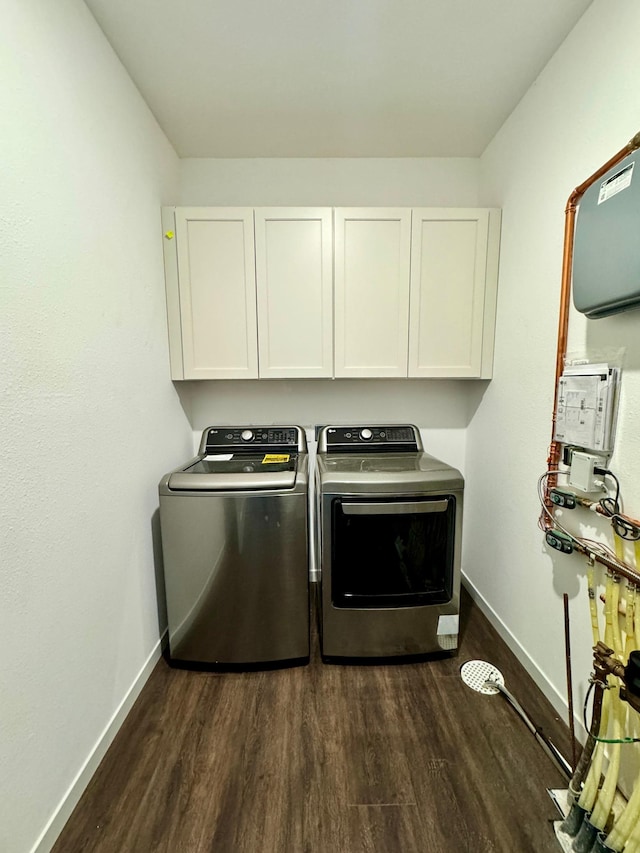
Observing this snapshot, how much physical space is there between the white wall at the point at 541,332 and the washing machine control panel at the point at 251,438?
111 cm

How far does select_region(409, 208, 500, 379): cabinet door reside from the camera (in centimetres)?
164

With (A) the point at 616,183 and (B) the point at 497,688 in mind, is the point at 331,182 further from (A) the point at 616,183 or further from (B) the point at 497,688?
(B) the point at 497,688

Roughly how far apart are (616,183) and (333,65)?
46.0 inches

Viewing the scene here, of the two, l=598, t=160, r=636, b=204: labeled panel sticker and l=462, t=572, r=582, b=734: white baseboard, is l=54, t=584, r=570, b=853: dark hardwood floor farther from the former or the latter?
l=598, t=160, r=636, b=204: labeled panel sticker

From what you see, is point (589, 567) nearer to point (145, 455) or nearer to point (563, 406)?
point (563, 406)

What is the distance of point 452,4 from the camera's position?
1.09 metres

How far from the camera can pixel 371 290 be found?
1.69m

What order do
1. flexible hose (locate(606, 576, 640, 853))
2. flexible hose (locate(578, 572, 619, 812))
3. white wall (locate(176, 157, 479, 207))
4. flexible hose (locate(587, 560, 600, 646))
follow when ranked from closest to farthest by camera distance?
flexible hose (locate(606, 576, 640, 853)), flexible hose (locate(578, 572, 619, 812)), flexible hose (locate(587, 560, 600, 646)), white wall (locate(176, 157, 479, 207))

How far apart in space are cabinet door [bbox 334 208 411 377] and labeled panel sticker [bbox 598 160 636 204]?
83 cm

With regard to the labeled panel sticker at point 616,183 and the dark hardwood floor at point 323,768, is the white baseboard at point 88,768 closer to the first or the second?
the dark hardwood floor at point 323,768

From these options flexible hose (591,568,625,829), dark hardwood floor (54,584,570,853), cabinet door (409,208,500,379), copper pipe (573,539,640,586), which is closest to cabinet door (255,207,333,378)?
cabinet door (409,208,500,379)

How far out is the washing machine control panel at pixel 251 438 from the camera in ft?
6.12

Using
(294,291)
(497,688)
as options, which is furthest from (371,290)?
(497,688)

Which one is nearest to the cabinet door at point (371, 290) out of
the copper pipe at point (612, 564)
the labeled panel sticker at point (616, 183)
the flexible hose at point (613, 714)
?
the labeled panel sticker at point (616, 183)
